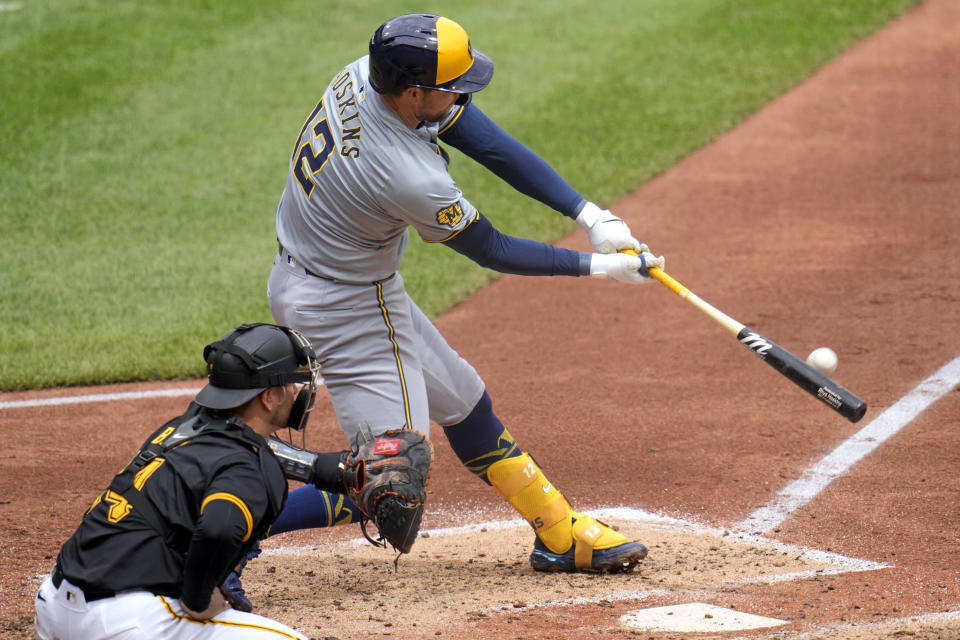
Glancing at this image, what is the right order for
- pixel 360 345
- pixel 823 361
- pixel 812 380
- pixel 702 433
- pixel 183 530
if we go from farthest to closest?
pixel 702 433
pixel 823 361
pixel 812 380
pixel 360 345
pixel 183 530

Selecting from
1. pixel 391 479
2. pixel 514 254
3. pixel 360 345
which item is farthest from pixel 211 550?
pixel 514 254

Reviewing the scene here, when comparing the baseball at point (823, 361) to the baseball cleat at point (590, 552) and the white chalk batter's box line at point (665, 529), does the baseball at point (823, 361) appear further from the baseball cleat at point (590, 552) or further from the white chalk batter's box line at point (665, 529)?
the baseball cleat at point (590, 552)

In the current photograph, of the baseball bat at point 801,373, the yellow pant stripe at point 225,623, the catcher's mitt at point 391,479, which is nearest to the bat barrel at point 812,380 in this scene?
the baseball bat at point 801,373

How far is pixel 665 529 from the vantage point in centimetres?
488

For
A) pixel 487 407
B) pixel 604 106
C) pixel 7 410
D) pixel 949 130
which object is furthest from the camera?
pixel 604 106

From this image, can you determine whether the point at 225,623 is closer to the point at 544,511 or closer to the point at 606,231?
the point at 544,511

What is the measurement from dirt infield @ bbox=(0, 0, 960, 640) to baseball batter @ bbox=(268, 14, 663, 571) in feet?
1.58

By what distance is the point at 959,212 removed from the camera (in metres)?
8.41

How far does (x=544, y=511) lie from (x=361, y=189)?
1.41 m

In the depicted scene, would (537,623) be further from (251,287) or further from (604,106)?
(604,106)

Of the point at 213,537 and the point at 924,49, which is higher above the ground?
the point at 924,49

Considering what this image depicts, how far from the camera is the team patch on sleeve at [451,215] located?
3941mm

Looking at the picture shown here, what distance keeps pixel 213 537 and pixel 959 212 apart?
6836 millimetres

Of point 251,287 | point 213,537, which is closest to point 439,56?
point 213,537
